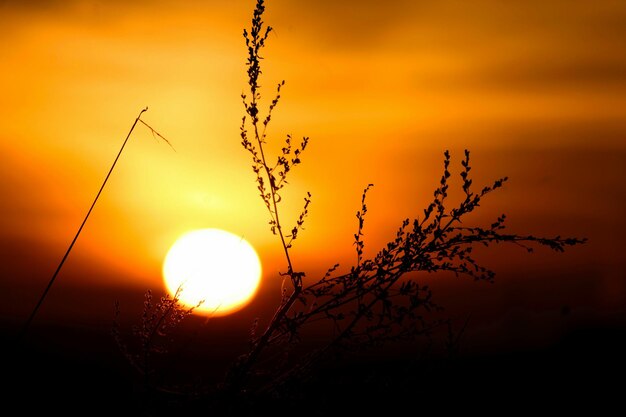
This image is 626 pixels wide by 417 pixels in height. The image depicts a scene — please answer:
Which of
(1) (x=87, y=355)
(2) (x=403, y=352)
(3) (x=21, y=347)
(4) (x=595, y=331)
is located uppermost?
(4) (x=595, y=331)

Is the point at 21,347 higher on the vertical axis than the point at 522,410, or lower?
lower

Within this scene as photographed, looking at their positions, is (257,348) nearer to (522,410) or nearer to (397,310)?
(397,310)

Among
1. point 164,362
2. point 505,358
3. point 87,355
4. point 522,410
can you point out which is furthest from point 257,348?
point 505,358

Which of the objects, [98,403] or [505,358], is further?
[505,358]

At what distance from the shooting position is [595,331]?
10617 millimetres

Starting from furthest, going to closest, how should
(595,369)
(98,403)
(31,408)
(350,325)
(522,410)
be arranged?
1. (595,369)
2. (522,410)
3. (98,403)
4. (350,325)
5. (31,408)

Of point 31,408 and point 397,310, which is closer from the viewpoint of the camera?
point 31,408

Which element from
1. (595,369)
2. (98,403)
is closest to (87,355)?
(98,403)

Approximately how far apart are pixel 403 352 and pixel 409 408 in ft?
1.19

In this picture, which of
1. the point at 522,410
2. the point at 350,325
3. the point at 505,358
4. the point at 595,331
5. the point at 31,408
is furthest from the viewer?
the point at 595,331

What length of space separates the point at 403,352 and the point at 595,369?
188 inches

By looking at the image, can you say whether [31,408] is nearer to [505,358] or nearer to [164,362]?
[164,362]

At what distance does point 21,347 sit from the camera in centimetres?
247

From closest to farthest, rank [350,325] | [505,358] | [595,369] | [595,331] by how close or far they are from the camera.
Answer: [350,325]
[505,358]
[595,369]
[595,331]
